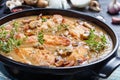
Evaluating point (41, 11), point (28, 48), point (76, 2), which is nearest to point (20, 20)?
point (41, 11)

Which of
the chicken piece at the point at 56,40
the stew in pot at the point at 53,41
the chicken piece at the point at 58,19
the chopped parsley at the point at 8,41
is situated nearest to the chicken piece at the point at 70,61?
the stew in pot at the point at 53,41

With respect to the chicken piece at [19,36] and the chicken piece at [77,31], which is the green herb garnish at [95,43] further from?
the chicken piece at [19,36]

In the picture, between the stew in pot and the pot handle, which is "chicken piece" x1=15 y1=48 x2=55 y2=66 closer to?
the stew in pot

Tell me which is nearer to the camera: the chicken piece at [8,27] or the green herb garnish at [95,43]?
the green herb garnish at [95,43]

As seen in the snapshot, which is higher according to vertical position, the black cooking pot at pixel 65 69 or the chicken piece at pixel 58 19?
the chicken piece at pixel 58 19

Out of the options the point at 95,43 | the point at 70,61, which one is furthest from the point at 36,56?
the point at 95,43

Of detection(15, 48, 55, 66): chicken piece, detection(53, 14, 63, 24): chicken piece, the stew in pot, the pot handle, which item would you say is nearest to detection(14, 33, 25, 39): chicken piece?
the stew in pot

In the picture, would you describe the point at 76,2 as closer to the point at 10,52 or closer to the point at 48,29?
the point at 48,29
